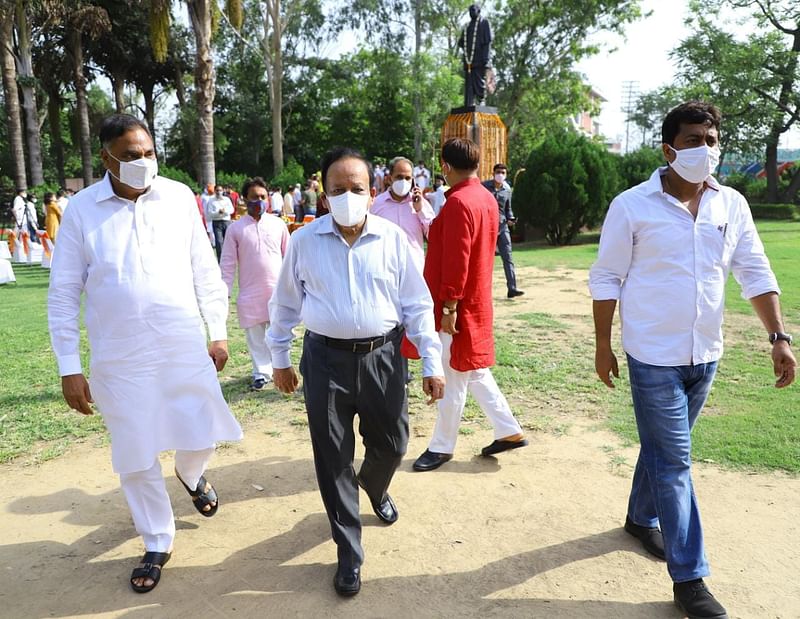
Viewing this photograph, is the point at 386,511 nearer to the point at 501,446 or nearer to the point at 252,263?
the point at 501,446

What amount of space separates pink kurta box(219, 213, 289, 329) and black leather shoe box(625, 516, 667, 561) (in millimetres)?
3490

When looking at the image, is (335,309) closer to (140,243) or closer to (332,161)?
(332,161)

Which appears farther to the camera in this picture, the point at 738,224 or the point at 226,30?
the point at 226,30

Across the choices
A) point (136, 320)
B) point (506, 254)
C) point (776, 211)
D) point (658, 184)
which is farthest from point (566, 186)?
point (776, 211)

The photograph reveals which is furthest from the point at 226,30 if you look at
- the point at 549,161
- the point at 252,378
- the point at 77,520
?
the point at 77,520

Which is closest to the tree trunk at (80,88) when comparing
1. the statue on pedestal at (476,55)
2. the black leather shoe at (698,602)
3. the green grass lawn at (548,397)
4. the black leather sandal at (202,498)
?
the statue on pedestal at (476,55)

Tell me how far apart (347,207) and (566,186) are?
571 inches

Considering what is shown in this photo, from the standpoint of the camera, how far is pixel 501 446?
4180mm

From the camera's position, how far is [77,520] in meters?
3.61

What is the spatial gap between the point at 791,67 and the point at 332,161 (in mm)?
30801

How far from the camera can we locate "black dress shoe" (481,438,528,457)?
4.18 m

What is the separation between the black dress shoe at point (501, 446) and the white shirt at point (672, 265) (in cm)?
154

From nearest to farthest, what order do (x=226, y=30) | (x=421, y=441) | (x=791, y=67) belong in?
(x=421, y=441), (x=791, y=67), (x=226, y=30)

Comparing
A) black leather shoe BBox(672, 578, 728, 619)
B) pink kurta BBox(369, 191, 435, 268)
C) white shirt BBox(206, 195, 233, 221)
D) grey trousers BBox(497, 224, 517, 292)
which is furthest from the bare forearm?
white shirt BBox(206, 195, 233, 221)
